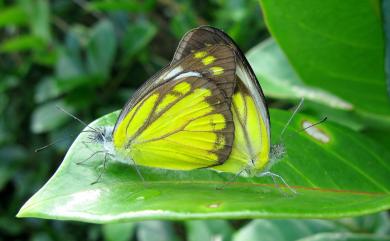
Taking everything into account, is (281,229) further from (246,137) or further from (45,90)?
(45,90)

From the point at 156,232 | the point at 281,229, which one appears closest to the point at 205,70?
the point at 281,229

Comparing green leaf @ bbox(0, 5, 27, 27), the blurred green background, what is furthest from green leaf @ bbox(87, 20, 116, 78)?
Answer: green leaf @ bbox(0, 5, 27, 27)

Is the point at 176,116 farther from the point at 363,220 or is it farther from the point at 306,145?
the point at 363,220

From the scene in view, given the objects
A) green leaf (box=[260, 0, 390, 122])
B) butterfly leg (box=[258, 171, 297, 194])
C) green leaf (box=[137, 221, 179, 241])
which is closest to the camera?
butterfly leg (box=[258, 171, 297, 194])

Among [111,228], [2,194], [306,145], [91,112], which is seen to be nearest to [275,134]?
[306,145]

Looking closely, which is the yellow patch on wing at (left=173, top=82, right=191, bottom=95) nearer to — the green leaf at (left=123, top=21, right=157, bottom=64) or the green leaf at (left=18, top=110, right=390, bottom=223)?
the green leaf at (left=18, top=110, right=390, bottom=223)

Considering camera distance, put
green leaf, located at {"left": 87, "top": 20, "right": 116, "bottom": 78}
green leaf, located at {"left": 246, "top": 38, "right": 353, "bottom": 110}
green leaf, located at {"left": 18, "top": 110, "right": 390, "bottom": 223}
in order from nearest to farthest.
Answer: green leaf, located at {"left": 18, "top": 110, "right": 390, "bottom": 223} < green leaf, located at {"left": 246, "top": 38, "right": 353, "bottom": 110} < green leaf, located at {"left": 87, "top": 20, "right": 116, "bottom": 78}

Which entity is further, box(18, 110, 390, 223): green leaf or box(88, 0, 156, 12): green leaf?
box(88, 0, 156, 12): green leaf
